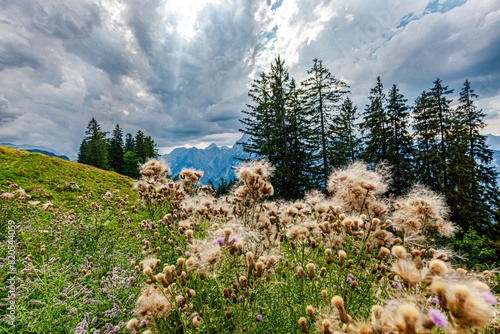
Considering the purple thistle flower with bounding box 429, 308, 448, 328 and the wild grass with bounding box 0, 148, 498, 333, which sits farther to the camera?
the wild grass with bounding box 0, 148, 498, 333

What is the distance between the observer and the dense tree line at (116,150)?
138 ft

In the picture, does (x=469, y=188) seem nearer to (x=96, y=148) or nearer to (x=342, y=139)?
(x=342, y=139)

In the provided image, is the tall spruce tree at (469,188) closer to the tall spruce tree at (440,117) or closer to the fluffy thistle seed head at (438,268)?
the tall spruce tree at (440,117)

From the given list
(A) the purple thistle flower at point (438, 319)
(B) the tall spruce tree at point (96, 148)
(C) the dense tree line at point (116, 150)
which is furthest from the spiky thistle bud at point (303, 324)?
(B) the tall spruce tree at point (96, 148)

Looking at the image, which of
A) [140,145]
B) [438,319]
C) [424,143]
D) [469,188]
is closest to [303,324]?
[438,319]

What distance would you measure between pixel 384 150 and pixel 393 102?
549 cm

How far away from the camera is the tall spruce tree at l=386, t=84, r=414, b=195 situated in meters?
18.4

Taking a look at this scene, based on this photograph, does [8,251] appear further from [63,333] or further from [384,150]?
[384,150]

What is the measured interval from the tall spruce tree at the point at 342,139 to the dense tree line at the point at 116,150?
123 feet

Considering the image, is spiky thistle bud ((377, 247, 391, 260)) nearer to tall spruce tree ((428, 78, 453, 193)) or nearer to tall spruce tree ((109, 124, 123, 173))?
tall spruce tree ((428, 78, 453, 193))

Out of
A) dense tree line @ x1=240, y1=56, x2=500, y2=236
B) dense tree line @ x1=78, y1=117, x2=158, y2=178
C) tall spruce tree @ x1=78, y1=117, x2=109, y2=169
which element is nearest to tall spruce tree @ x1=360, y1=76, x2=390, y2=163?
dense tree line @ x1=240, y1=56, x2=500, y2=236

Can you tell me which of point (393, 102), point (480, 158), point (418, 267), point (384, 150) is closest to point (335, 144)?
point (384, 150)

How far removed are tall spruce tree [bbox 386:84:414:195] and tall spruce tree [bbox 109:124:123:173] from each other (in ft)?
184

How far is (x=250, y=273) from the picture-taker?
1.92m
